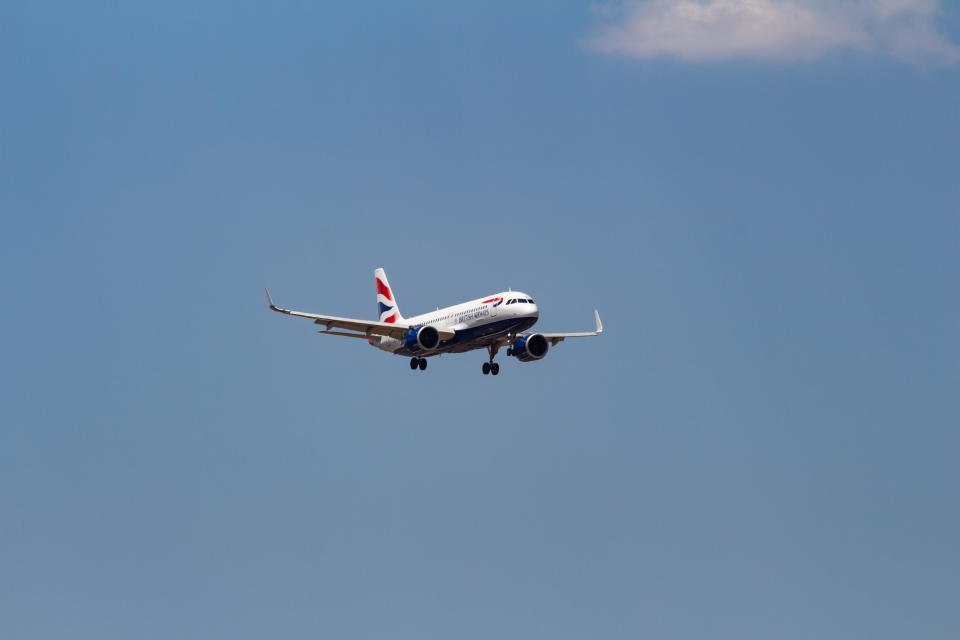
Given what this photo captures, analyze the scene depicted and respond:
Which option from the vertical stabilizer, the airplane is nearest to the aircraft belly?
the airplane

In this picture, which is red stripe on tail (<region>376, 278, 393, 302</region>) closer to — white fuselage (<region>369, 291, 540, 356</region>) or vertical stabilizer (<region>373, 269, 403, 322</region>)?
vertical stabilizer (<region>373, 269, 403, 322</region>)

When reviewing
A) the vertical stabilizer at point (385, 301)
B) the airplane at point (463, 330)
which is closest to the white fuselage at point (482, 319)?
the airplane at point (463, 330)

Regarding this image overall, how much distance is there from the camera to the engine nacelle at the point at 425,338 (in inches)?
3339

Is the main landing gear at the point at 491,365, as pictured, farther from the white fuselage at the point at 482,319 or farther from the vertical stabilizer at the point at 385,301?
the vertical stabilizer at the point at 385,301

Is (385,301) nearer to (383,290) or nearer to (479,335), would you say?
(383,290)

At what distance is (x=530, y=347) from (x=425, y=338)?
8652mm

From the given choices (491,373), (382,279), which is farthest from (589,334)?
(382,279)

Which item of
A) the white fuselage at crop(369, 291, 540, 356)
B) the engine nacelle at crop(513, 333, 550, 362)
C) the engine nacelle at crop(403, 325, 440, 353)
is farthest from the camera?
the engine nacelle at crop(513, 333, 550, 362)

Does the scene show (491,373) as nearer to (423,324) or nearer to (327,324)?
(423,324)

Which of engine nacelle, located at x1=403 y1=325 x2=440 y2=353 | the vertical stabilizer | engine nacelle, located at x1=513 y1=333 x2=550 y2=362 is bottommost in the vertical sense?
engine nacelle, located at x1=403 y1=325 x2=440 y2=353

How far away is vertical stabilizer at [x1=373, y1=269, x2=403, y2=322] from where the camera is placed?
337ft

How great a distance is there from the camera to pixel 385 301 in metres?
104

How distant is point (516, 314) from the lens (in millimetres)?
83125

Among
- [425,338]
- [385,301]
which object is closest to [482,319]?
[425,338]
